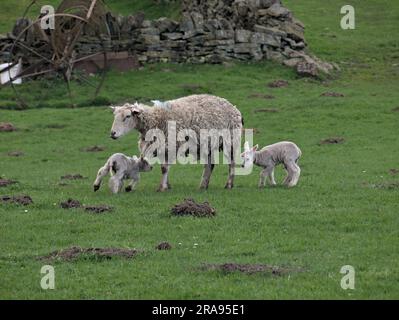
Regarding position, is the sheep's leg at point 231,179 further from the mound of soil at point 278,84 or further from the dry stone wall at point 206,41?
the dry stone wall at point 206,41

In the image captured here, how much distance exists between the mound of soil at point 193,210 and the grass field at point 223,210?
0.67ft

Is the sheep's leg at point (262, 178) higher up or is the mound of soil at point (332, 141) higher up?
the sheep's leg at point (262, 178)

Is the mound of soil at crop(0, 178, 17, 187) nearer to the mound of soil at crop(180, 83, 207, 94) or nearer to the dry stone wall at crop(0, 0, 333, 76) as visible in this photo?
the mound of soil at crop(180, 83, 207, 94)

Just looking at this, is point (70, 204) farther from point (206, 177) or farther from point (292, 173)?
point (292, 173)

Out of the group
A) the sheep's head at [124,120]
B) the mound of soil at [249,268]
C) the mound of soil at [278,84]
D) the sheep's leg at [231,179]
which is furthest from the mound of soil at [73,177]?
the mound of soil at [278,84]

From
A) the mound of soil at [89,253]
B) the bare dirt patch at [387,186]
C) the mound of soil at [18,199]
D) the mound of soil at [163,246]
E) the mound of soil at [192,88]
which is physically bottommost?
the mound of soil at [192,88]

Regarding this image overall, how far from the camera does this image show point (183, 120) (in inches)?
819

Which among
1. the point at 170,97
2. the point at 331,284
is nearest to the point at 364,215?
the point at 331,284

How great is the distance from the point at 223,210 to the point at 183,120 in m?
3.83

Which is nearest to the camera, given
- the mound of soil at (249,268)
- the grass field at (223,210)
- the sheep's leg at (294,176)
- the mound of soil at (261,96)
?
the grass field at (223,210)

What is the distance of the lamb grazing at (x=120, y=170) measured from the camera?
65.6 ft

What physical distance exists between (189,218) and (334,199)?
12.5 feet

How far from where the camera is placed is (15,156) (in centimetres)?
2878
